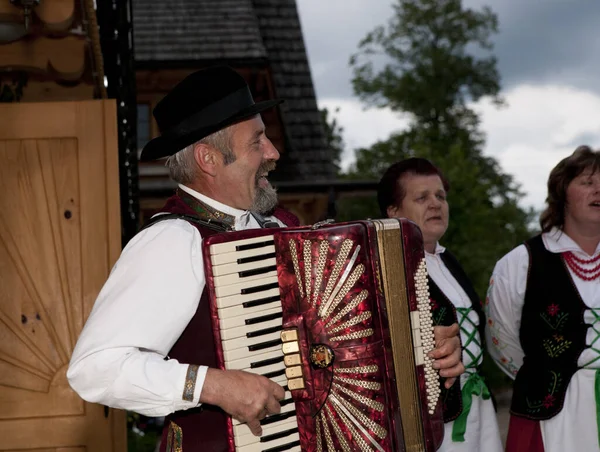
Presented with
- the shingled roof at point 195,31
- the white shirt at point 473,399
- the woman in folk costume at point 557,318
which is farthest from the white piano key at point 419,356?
the shingled roof at point 195,31

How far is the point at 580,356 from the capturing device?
3785mm

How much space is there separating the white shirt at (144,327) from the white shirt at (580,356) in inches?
82.3

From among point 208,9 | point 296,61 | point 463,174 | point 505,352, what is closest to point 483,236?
point 463,174

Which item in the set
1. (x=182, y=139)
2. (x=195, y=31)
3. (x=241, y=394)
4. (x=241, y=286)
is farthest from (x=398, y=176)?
(x=195, y=31)

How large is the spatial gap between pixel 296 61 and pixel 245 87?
1023cm

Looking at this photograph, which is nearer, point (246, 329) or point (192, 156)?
point (246, 329)

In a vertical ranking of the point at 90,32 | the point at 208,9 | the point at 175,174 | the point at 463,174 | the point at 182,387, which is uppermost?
the point at 208,9

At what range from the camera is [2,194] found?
12.8 feet

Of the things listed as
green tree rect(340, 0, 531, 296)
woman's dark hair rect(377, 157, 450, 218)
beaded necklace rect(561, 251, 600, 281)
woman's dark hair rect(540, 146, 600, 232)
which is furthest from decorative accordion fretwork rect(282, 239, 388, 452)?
green tree rect(340, 0, 531, 296)

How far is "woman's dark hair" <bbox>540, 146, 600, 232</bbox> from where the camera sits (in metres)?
3.97

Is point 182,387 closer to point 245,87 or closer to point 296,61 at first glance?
point 245,87

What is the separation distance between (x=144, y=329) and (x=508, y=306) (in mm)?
2263

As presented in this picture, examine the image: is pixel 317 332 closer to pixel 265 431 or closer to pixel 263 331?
pixel 263 331

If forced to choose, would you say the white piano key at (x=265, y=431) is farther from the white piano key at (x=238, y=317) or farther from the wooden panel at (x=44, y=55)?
the wooden panel at (x=44, y=55)
